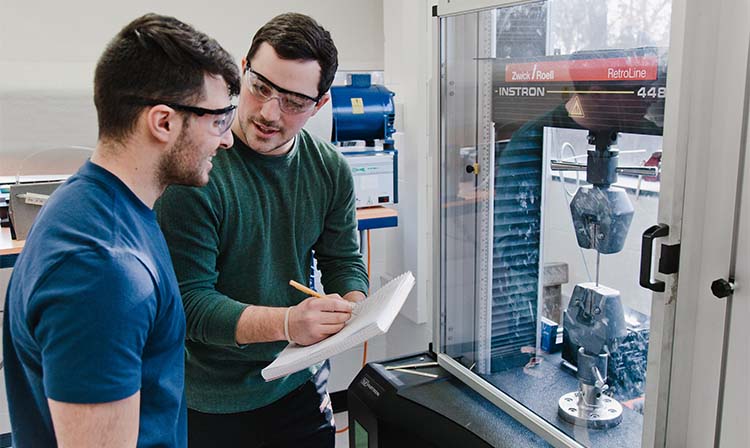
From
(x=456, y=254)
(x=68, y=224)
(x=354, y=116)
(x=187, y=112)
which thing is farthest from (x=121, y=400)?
(x=354, y=116)

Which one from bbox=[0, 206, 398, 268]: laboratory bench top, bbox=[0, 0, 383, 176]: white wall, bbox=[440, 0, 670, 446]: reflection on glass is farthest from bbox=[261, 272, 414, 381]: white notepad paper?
bbox=[0, 0, 383, 176]: white wall

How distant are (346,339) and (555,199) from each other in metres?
0.77

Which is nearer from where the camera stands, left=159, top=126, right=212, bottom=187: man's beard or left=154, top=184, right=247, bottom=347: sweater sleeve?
left=159, top=126, right=212, bottom=187: man's beard

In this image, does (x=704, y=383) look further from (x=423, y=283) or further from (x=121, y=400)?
(x=423, y=283)

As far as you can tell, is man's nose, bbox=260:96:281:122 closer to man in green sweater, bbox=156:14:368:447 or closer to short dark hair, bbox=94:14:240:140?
man in green sweater, bbox=156:14:368:447

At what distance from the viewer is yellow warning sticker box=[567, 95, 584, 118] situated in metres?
1.38

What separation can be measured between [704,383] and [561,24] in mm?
797

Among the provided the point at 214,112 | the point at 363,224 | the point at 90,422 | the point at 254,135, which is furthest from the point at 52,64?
the point at 90,422

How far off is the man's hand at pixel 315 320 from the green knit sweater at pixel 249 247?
108 mm

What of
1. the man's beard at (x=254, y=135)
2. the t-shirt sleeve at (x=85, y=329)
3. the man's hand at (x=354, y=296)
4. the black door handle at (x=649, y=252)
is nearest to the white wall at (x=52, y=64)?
the man's beard at (x=254, y=135)

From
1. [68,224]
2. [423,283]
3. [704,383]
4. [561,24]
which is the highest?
[561,24]

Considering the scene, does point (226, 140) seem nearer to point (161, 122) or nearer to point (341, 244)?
point (161, 122)

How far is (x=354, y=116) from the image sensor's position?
2621 mm

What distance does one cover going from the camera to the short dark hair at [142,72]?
0.90 m
